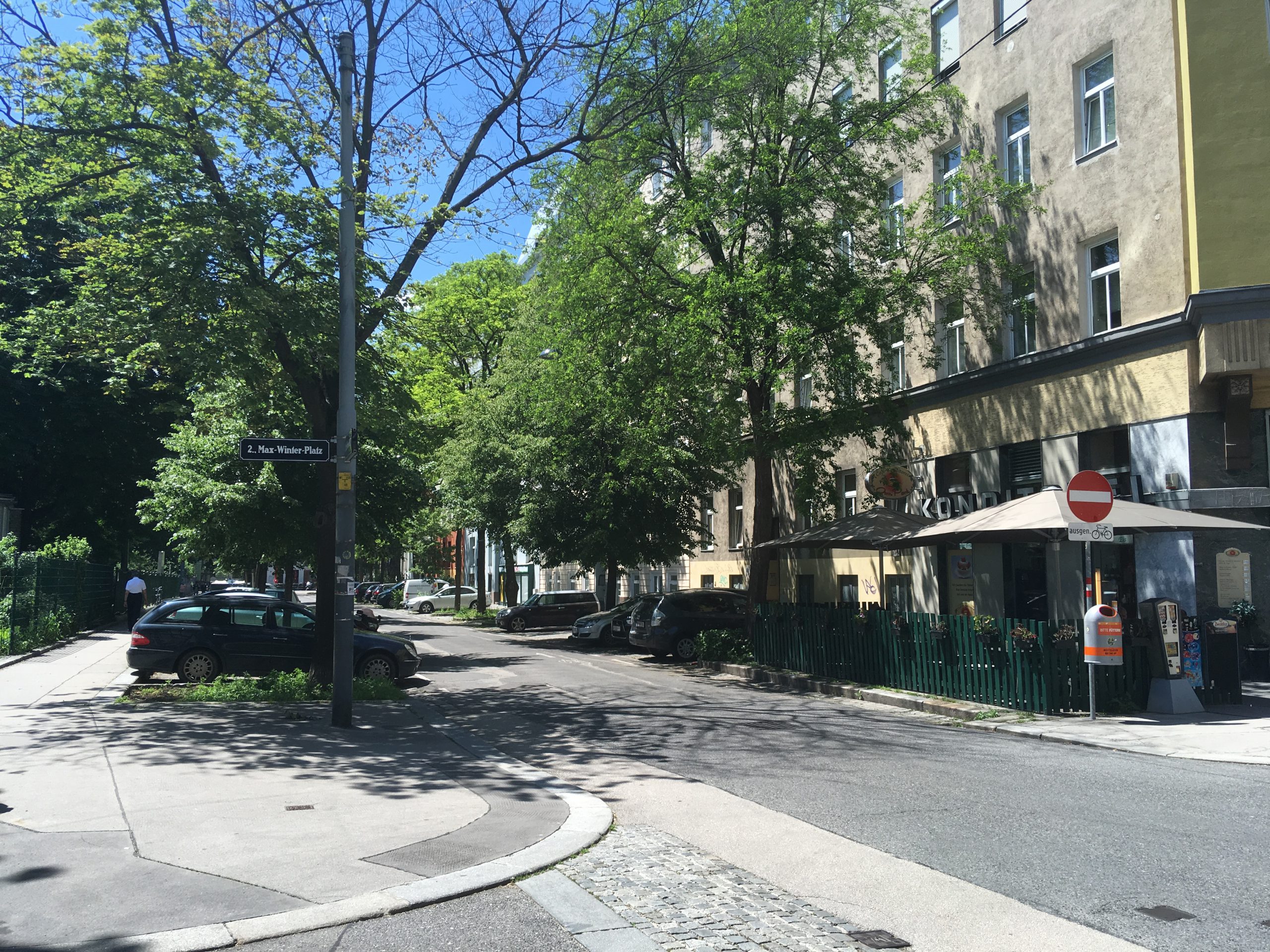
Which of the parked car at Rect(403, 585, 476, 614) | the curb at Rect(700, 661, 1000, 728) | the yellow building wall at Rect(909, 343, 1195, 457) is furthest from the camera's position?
the parked car at Rect(403, 585, 476, 614)

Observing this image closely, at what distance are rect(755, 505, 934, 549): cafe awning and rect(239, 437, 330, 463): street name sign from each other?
9.74 metres

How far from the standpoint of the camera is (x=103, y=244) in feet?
43.9

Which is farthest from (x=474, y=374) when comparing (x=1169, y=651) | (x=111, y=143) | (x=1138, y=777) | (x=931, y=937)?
(x=931, y=937)

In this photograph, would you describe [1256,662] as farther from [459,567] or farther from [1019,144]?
[459,567]

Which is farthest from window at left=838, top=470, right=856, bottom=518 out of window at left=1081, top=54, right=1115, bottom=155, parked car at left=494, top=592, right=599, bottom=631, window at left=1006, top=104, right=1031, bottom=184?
parked car at left=494, top=592, right=599, bottom=631

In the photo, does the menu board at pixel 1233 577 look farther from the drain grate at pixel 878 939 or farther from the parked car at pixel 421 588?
the parked car at pixel 421 588

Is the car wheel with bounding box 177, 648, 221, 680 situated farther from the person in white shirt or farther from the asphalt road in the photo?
the person in white shirt

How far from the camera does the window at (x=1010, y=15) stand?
20.8 meters

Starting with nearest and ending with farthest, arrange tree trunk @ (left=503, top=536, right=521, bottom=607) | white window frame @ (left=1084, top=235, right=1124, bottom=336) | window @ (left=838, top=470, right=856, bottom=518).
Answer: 1. white window frame @ (left=1084, top=235, right=1124, bottom=336)
2. window @ (left=838, top=470, right=856, bottom=518)
3. tree trunk @ (left=503, top=536, right=521, bottom=607)

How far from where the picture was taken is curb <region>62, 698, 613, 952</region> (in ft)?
15.6

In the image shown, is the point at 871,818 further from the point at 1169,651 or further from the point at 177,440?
the point at 177,440

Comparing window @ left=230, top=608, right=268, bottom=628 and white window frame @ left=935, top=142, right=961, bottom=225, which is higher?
white window frame @ left=935, top=142, right=961, bottom=225

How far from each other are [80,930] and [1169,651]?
480 inches

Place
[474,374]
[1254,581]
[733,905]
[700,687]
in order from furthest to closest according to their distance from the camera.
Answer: [474,374]
[700,687]
[1254,581]
[733,905]
